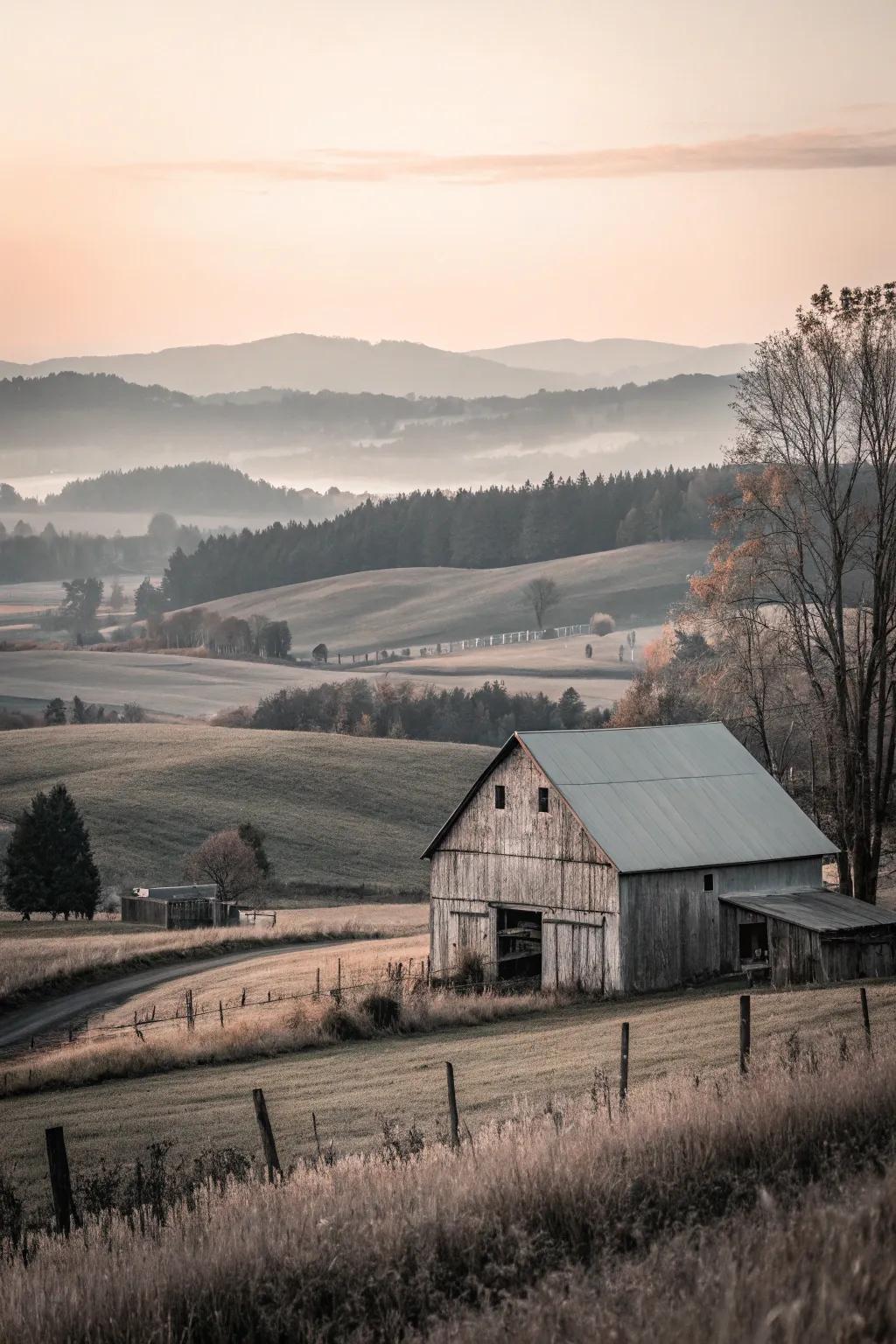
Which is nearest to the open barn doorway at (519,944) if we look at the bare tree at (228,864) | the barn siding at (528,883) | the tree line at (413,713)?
the barn siding at (528,883)

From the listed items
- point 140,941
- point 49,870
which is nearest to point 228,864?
point 49,870

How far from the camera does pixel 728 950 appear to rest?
39906 millimetres

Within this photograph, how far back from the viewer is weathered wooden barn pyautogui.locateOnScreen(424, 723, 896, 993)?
3825cm

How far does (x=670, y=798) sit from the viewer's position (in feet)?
138

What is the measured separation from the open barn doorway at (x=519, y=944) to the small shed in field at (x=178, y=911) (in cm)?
2924

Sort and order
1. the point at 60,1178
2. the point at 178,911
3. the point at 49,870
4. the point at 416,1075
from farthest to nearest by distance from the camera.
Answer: the point at 49,870
the point at 178,911
the point at 416,1075
the point at 60,1178

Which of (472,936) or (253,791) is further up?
(253,791)

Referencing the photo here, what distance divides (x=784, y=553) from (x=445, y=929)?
14257 mm

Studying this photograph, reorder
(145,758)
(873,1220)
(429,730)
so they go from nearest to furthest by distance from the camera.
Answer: (873,1220), (145,758), (429,730)

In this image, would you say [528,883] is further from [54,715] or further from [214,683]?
[214,683]

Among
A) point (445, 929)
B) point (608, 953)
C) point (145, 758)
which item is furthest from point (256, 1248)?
point (145, 758)

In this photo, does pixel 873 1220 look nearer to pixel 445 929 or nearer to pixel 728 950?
pixel 728 950

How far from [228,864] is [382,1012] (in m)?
40.6

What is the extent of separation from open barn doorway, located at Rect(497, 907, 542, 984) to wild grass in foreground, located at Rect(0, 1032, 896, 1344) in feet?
97.7
